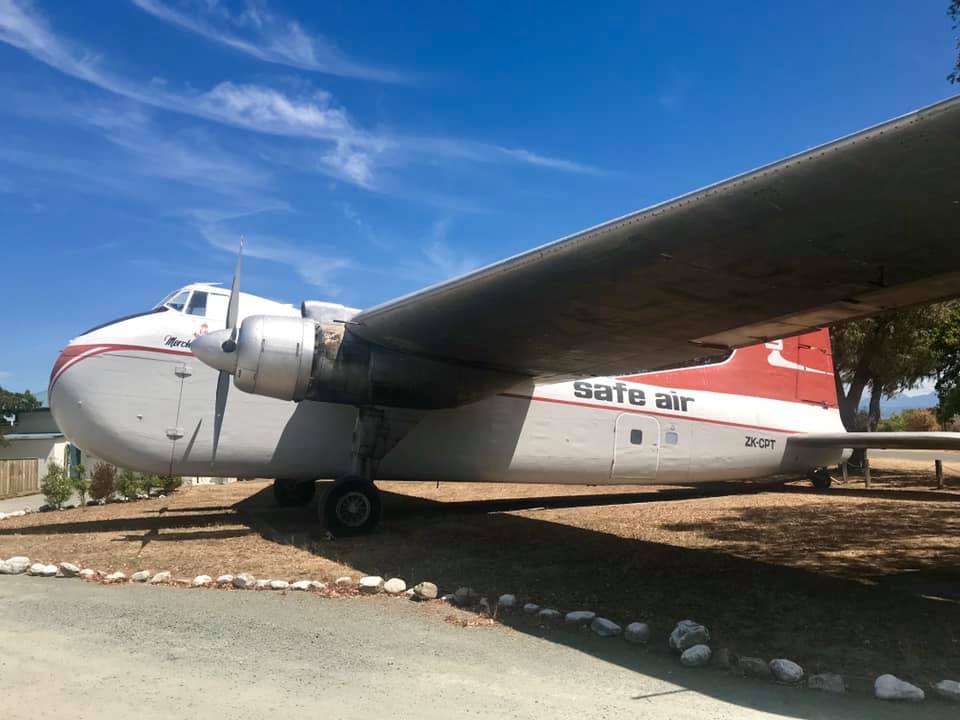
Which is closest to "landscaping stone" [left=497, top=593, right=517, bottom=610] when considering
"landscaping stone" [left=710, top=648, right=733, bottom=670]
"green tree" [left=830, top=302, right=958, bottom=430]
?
"landscaping stone" [left=710, top=648, right=733, bottom=670]

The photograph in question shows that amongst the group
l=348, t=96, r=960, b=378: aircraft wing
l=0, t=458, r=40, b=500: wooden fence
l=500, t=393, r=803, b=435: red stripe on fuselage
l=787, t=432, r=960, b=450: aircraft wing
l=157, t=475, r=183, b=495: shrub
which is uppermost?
l=348, t=96, r=960, b=378: aircraft wing

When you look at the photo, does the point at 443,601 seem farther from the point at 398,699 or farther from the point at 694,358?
the point at 694,358

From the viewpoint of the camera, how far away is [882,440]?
11742 mm

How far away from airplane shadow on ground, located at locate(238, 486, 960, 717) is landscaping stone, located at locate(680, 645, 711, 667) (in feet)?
0.24

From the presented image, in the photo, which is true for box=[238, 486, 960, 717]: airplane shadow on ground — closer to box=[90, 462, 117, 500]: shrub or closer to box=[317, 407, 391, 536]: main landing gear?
box=[317, 407, 391, 536]: main landing gear

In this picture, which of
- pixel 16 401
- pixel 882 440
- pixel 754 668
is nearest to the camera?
pixel 754 668

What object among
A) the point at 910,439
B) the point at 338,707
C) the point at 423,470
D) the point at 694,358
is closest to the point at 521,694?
the point at 338,707

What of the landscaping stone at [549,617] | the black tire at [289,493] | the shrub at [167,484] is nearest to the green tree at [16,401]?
the shrub at [167,484]

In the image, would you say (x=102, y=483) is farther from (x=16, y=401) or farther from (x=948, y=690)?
(x=16, y=401)

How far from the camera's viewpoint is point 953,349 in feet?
66.5

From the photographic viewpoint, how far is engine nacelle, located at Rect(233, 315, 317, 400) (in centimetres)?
873

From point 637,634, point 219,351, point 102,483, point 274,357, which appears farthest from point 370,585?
point 102,483

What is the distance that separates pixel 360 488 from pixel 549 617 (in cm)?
463

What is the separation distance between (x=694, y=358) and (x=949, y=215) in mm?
4617
